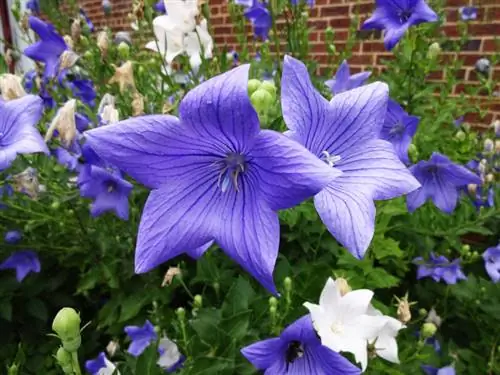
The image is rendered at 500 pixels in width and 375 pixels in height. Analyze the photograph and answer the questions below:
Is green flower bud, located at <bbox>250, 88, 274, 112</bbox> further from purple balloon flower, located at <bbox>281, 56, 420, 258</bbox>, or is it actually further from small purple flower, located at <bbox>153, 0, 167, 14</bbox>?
small purple flower, located at <bbox>153, 0, 167, 14</bbox>

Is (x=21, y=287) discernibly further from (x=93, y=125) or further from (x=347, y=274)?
(x=347, y=274)

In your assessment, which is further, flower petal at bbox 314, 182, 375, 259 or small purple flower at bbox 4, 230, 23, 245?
small purple flower at bbox 4, 230, 23, 245

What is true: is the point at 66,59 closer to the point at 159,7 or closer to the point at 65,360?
the point at 159,7

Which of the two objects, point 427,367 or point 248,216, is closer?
point 248,216

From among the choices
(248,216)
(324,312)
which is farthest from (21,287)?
(248,216)

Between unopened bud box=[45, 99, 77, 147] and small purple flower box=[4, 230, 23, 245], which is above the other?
unopened bud box=[45, 99, 77, 147]

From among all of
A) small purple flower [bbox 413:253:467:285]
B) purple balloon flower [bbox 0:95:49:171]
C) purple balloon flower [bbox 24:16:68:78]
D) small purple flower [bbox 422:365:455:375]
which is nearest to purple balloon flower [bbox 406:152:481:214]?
small purple flower [bbox 413:253:467:285]
